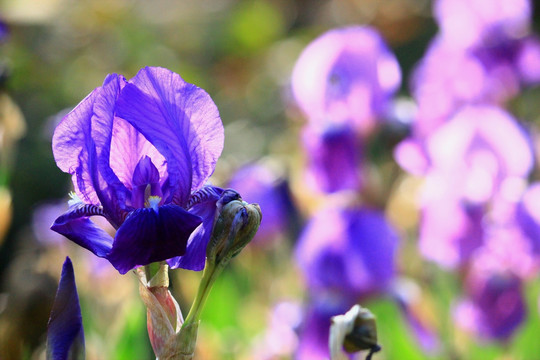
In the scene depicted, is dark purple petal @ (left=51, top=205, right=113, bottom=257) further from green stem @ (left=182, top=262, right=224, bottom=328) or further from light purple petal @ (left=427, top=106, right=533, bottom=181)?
light purple petal @ (left=427, top=106, right=533, bottom=181)

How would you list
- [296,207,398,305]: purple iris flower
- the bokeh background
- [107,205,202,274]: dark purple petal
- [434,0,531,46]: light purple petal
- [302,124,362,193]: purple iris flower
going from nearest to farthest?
1. [107,205,202,274]: dark purple petal
2. the bokeh background
3. [296,207,398,305]: purple iris flower
4. [302,124,362,193]: purple iris flower
5. [434,0,531,46]: light purple petal

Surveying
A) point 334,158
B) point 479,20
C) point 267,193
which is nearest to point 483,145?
point 334,158

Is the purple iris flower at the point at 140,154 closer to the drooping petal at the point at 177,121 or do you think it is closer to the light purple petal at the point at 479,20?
the drooping petal at the point at 177,121

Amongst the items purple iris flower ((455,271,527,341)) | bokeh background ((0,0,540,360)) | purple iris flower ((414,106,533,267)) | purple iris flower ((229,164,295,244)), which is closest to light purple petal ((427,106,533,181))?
purple iris flower ((414,106,533,267))

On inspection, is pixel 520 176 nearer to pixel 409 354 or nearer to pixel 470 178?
pixel 470 178

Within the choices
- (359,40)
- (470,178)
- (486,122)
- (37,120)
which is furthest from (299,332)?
(37,120)

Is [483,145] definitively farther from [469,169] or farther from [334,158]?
[334,158]
